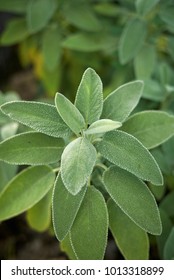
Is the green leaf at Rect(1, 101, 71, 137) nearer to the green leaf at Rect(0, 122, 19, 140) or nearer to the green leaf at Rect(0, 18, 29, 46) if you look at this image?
the green leaf at Rect(0, 122, 19, 140)

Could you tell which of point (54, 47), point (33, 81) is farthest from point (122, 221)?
point (33, 81)

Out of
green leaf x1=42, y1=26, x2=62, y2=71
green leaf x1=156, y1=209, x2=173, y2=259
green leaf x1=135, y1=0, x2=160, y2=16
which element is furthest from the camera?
green leaf x1=42, y1=26, x2=62, y2=71

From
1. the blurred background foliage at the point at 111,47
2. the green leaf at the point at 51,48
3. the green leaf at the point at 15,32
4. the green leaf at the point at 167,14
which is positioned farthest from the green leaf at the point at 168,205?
the green leaf at the point at 15,32

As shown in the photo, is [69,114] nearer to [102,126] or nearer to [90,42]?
[102,126]

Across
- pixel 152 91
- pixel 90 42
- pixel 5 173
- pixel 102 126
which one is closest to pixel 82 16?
pixel 90 42

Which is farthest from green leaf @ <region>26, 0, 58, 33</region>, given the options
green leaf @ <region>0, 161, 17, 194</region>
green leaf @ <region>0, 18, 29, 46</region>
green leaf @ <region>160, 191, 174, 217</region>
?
green leaf @ <region>160, 191, 174, 217</region>

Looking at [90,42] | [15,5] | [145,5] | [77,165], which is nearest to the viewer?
[77,165]
